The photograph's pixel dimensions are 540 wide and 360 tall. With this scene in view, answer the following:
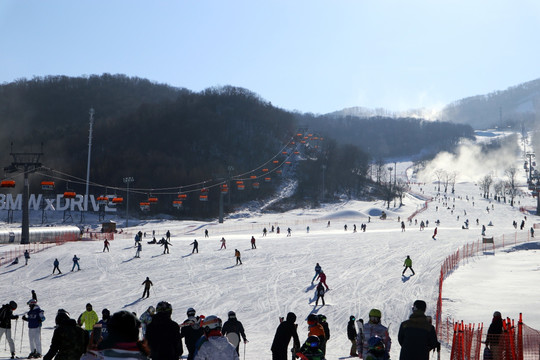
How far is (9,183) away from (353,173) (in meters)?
92.1

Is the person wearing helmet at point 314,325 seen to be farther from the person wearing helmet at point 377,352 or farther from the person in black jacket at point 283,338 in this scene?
the person wearing helmet at point 377,352

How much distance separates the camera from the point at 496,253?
36.1 m

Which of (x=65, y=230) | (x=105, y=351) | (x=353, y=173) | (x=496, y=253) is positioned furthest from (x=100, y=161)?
(x=105, y=351)

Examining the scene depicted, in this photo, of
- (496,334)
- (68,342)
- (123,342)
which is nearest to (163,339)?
(68,342)

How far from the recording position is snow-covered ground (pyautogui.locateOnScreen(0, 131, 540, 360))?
19172 mm

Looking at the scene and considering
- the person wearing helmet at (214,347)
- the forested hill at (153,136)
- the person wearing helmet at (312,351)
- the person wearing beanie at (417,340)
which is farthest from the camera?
the forested hill at (153,136)

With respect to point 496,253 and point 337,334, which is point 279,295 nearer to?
point 337,334

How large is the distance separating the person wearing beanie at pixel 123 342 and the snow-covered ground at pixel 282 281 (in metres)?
7.59

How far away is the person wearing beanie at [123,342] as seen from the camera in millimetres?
4062

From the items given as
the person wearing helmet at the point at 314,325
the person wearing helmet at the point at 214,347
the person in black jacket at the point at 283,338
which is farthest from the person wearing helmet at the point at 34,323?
the person wearing helmet at the point at 214,347

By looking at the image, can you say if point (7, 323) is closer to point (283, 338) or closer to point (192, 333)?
point (192, 333)

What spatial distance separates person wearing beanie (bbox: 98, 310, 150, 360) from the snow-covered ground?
7588 millimetres

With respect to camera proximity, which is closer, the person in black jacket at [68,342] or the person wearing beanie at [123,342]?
the person wearing beanie at [123,342]

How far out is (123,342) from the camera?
161 inches
